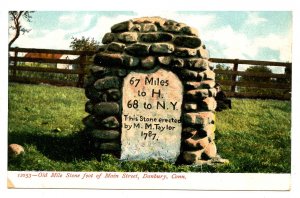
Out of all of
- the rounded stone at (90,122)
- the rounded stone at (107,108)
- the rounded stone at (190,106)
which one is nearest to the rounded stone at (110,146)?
the rounded stone at (90,122)

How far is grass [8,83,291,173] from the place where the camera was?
7305 millimetres

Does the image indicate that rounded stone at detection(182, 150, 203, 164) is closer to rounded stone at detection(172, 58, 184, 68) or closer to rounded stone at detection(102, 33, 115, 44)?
rounded stone at detection(172, 58, 184, 68)

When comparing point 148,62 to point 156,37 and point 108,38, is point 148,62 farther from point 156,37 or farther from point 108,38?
point 108,38

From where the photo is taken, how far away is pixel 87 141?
7598 mm

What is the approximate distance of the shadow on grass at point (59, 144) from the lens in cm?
745

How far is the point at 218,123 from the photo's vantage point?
866 centimetres

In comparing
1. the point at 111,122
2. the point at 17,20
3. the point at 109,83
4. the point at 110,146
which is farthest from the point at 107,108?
the point at 17,20

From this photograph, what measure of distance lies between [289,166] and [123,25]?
2.90m

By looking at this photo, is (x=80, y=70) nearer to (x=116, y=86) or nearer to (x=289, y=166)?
(x=116, y=86)

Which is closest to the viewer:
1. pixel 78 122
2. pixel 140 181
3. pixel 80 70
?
pixel 140 181

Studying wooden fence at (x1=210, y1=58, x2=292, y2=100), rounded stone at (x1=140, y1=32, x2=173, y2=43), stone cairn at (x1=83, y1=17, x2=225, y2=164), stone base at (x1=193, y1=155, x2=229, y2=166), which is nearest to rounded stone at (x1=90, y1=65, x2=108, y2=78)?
stone cairn at (x1=83, y1=17, x2=225, y2=164)

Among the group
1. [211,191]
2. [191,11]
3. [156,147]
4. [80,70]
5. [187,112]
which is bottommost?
[211,191]

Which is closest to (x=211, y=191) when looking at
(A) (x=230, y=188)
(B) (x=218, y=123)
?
(A) (x=230, y=188)

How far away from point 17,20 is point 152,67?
199 centimetres
